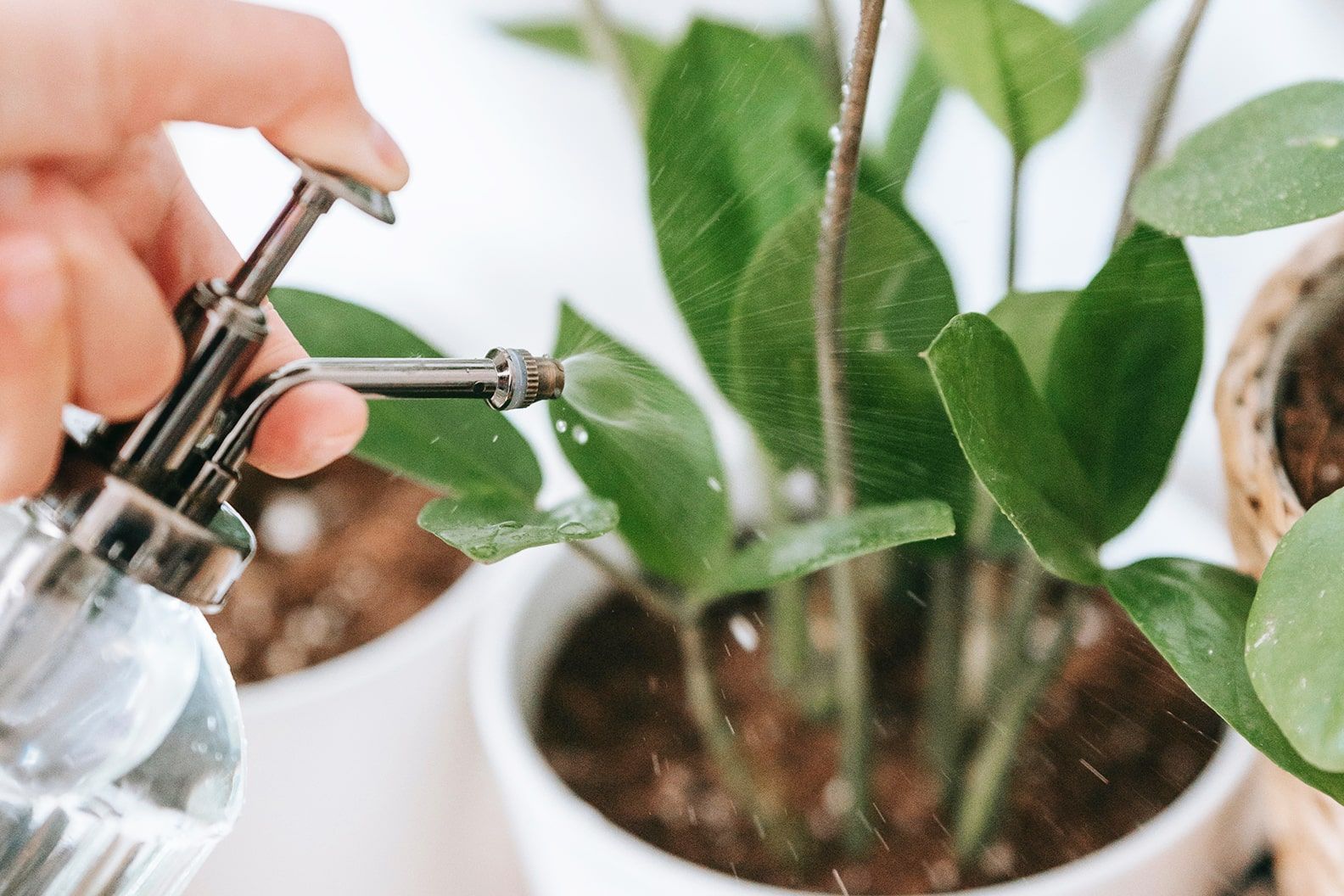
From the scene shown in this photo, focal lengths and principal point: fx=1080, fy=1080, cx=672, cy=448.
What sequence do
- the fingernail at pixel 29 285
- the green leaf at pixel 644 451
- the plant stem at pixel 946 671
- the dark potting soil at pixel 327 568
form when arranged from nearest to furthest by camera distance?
the fingernail at pixel 29 285 < the green leaf at pixel 644 451 < the plant stem at pixel 946 671 < the dark potting soil at pixel 327 568

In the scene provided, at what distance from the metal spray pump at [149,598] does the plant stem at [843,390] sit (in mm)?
66

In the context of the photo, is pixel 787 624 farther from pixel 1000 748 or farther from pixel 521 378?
pixel 521 378

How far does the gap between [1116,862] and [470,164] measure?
1.61 feet

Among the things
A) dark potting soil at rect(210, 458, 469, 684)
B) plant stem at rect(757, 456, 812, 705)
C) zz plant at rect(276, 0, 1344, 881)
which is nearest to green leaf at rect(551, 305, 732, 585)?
zz plant at rect(276, 0, 1344, 881)

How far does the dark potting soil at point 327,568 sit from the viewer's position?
1.69 feet

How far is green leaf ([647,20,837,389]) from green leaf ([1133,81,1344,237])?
91 millimetres

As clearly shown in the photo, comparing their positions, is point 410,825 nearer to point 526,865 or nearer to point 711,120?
point 526,865

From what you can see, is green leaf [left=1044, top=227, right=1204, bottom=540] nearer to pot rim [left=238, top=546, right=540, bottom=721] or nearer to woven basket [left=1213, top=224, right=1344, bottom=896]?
woven basket [left=1213, top=224, right=1344, bottom=896]

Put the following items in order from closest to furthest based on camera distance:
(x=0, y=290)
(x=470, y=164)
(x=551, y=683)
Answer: (x=0, y=290)
(x=551, y=683)
(x=470, y=164)

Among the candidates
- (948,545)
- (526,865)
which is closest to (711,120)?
(948,545)

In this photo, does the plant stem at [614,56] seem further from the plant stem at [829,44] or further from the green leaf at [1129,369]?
the green leaf at [1129,369]

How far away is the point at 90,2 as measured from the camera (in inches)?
6.4

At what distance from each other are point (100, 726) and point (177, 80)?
123 mm

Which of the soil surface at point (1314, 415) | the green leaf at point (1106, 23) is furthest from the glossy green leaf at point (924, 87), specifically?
the soil surface at point (1314, 415)
